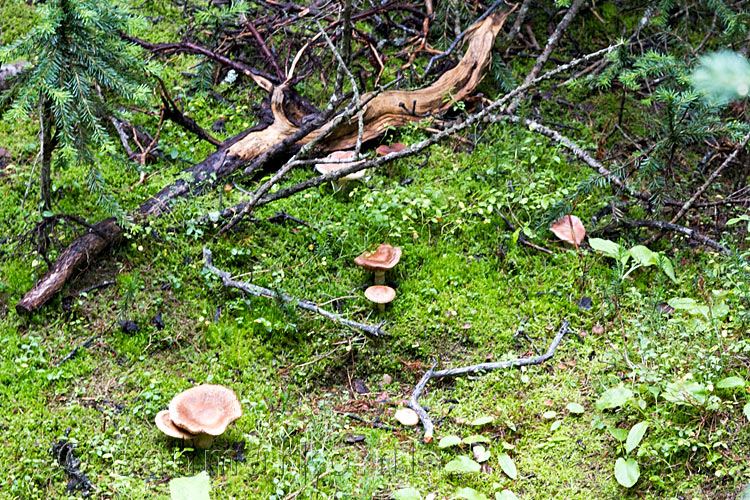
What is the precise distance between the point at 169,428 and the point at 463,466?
174 cm

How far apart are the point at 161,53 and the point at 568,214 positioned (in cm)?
452

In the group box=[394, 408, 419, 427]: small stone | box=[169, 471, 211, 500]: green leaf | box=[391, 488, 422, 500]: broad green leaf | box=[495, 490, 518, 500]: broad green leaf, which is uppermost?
box=[169, 471, 211, 500]: green leaf

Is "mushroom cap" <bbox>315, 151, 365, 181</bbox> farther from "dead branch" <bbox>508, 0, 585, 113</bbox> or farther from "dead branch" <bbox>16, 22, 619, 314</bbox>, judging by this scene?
"dead branch" <bbox>508, 0, 585, 113</bbox>

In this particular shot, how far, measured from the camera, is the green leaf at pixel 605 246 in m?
4.94

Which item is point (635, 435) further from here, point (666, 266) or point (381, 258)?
point (381, 258)

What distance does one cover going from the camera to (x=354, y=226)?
5324 millimetres

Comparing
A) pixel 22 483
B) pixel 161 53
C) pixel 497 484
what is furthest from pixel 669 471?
pixel 161 53

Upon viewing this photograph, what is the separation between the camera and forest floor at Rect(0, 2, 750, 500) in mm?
3729

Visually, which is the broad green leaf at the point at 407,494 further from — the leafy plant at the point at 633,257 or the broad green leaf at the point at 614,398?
the leafy plant at the point at 633,257

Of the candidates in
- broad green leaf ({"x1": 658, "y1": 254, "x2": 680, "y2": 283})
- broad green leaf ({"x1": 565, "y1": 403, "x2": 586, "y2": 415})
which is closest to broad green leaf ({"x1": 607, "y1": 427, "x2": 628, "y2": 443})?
broad green leaf ({"x1": 565, "y1": 403, "x2": 586, "y2": 415})

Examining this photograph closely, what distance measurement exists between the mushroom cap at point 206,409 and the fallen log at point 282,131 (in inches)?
59.8

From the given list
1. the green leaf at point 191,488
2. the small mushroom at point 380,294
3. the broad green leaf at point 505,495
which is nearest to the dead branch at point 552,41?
the small mushroom at point 380,294

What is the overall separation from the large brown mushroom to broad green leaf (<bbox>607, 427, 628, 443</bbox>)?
2.24 meters

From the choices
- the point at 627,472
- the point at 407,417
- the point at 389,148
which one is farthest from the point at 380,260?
the point at 627,472
